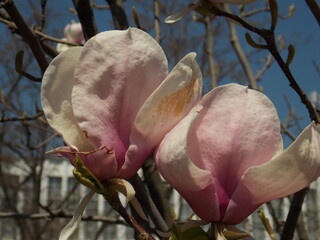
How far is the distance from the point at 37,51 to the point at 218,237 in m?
0.54

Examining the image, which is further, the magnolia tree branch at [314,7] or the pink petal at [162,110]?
the magnolia tree branch at [314,7]

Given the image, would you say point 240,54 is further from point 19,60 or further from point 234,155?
point 234,155

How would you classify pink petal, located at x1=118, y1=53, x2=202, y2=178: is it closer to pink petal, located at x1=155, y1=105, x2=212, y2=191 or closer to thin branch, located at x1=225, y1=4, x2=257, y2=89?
pink petal, located at x1=155, y1=105, x2=212, y2=191

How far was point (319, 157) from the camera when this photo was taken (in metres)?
0.55

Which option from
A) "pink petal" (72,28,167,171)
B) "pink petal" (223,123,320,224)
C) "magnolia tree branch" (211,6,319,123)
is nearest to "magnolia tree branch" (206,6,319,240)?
"magnolia tree branch" (211,6,319,123)

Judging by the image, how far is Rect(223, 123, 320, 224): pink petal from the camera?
0.53 metres

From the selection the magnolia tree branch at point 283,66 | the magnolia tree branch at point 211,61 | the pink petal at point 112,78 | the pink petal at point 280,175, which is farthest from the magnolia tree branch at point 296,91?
the magnolia tree branch at point 211,61

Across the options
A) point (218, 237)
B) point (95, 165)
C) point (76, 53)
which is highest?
point (76, 53)

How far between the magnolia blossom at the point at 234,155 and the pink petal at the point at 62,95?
12 cm

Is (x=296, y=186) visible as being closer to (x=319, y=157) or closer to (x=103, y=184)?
(x=319, y=157)

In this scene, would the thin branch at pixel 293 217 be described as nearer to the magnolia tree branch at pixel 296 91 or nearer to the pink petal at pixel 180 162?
the magnolia tree branch at pixel 296 91

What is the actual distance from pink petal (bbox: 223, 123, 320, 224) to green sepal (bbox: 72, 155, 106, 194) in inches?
6.5

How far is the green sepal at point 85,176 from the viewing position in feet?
1.82

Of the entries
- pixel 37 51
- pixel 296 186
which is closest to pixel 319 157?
pixel 296 186
